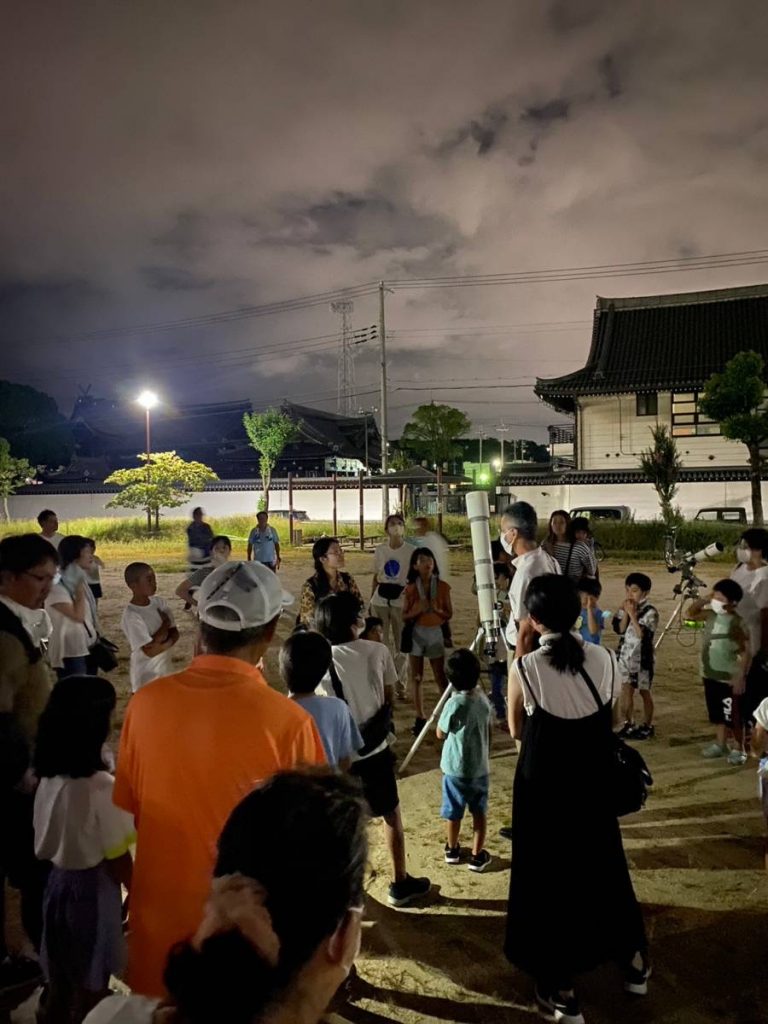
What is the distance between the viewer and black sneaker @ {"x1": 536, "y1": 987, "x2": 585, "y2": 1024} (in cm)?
269

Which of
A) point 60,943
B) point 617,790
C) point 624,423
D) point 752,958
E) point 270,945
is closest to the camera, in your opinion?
point 270,945

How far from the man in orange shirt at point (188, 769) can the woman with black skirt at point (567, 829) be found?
1301mm

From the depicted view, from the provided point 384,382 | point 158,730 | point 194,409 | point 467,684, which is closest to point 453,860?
point 467,684

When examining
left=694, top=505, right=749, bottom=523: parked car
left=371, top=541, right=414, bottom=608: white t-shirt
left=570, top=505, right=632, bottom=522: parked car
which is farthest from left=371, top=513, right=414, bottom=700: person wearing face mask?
left=694, top=505, right=749, bottom=523: parked car

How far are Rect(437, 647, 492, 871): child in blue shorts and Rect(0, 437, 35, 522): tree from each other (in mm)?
32442

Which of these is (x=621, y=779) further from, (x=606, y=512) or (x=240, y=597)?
(x=606, y=512)

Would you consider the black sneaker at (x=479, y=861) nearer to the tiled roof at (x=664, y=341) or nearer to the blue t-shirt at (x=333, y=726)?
the blue t-shirt at (x=333, y=726)

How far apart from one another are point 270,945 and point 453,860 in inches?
138

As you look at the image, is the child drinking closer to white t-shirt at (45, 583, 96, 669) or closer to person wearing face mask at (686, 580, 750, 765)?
white t-shirt at (45, 583, 96, 669)

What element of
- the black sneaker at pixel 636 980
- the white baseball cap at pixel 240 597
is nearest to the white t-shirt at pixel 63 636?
the white baseball cap at pixel 240 597

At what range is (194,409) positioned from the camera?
50500 mm

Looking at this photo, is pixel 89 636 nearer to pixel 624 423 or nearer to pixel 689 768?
pixel 689 768

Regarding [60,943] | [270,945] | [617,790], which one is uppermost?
[270,945]

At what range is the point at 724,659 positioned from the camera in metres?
5.07
